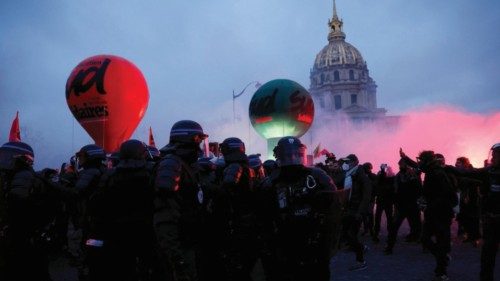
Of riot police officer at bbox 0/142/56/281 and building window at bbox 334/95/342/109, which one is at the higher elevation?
building window at bbox 334/95/342/109

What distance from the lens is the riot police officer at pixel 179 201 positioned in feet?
12.1

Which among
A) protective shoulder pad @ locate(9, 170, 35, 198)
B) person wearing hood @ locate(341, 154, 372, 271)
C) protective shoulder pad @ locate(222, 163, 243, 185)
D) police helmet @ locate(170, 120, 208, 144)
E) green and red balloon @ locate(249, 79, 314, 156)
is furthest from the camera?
green and red balloon @ locate(249, 79, 314, 156)

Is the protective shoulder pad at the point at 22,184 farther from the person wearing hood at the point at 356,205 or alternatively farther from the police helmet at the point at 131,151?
the person wearing hood at the point at 356,205

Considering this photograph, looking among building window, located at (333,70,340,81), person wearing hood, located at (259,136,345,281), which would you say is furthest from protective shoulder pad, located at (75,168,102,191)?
building window, located at (333,70,340,81)

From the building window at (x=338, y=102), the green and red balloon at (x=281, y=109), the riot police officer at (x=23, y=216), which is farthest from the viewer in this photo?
the building window at (x=338, y=102)

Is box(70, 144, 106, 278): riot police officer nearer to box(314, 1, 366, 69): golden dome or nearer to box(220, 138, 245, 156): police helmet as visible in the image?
box(220, 138, 245, 156): police helmet

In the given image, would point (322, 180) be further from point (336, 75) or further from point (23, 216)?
point (336, 75)

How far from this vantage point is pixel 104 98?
50.7 feet

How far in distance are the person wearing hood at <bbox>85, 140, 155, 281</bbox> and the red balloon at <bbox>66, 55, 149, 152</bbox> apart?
11690 millimetres

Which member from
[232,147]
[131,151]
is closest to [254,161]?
[232,147]

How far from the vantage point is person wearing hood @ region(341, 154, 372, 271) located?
7.54 meters

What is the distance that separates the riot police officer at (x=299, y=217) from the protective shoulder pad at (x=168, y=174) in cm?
91

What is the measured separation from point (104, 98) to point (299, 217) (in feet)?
42.1

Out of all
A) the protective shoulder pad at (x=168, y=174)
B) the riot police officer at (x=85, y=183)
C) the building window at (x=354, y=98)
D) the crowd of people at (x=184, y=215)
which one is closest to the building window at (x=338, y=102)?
the building window at (x=354, y=98)
